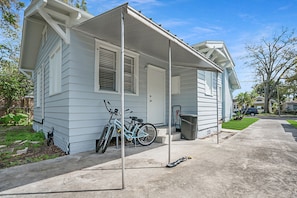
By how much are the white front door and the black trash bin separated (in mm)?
997

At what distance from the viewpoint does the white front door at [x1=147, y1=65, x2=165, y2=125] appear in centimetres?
619

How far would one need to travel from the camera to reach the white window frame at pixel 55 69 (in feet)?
15.3

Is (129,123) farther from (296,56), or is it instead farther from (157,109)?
→ (296,56)

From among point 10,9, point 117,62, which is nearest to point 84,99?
point 117,62

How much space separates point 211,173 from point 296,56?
30.4m

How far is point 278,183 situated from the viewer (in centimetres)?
257

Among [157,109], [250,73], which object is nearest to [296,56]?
[250,73]

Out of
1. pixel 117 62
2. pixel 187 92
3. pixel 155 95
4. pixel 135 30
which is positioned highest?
pixel 135 30

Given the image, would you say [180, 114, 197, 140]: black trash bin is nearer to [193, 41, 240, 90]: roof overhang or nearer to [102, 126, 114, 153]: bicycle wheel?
[102, 126, 114, 153]: bicycle wheel

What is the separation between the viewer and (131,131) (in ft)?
15.8

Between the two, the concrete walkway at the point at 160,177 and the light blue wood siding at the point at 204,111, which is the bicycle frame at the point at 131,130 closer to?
the concrete walkway at the point at 160,177

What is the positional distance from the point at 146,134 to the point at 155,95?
1901 millimetres

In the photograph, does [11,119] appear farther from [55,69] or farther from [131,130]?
[131,130]

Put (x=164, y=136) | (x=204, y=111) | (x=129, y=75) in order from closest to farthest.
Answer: (x=164, y=136) → (x=129, y=75) → (x=204, y=111)
